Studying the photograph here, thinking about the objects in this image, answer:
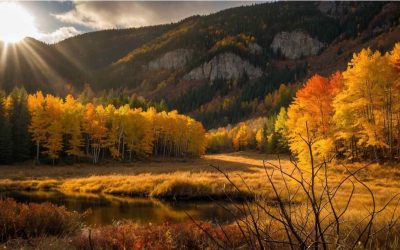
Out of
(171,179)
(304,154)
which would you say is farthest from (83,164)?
(304,154)

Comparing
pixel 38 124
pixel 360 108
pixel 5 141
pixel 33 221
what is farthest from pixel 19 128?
pixel 33 221

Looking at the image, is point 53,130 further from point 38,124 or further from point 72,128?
point 72,128

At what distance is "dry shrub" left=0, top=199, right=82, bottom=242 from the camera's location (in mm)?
10695

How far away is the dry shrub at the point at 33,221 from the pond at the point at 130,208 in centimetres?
595

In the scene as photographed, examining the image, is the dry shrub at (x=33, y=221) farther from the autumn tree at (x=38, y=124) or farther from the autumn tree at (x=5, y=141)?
the autumn tree at (x=38, y=124)

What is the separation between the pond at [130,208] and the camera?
19391mm

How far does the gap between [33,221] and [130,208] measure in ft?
39.2

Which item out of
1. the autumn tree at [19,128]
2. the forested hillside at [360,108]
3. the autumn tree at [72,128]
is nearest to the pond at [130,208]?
the forested hillside at [360,108]

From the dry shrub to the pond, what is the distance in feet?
19.5

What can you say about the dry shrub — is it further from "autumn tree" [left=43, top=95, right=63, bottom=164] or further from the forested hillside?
"autumn tree" [left=43, top=95, right=63, bottom=164]

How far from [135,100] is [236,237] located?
271 feet

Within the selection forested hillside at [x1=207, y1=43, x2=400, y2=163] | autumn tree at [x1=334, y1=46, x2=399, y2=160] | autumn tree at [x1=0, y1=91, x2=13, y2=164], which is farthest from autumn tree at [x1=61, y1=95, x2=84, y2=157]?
autumn tree at [x1=334, y1=46, x2=399, y2=160]

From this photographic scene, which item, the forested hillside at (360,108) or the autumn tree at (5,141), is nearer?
the forested hillside at (360,108)

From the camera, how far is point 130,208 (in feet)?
75.9
